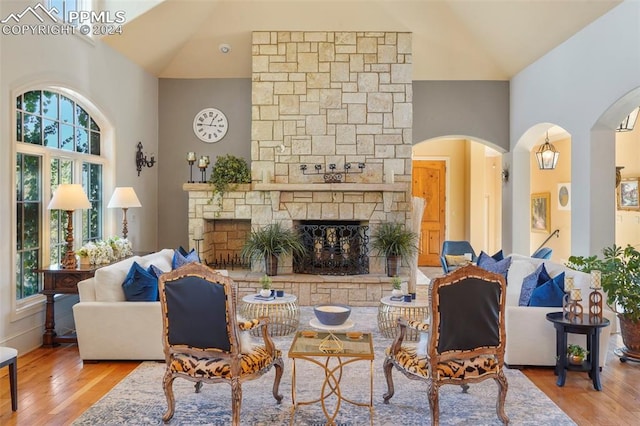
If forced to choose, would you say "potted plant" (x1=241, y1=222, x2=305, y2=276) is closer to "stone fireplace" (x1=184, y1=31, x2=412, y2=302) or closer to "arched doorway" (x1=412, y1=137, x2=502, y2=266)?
"stone fireplace" (x1=184, y1=31, x2=412, y2=302)

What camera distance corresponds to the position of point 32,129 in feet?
15.4

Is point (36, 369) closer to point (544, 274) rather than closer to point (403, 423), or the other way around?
point (403, 423)

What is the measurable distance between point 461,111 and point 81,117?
551cm

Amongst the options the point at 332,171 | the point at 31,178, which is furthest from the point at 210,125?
the point at 31,178

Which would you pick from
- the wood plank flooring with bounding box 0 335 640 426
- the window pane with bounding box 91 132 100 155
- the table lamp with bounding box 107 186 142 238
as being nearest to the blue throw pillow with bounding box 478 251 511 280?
the wood plank flooring with bounding box 0 335 640 426

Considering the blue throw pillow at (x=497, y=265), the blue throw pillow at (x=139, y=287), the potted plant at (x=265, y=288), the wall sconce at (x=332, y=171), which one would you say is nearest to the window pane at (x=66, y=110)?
the blue throw pillow at (x=139, y=287)

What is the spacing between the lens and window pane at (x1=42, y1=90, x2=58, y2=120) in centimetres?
486

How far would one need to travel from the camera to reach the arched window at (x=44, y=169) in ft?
14.9

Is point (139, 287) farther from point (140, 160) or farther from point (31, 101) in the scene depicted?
point (140, 160)

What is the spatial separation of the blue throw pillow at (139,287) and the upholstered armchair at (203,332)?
1301mm

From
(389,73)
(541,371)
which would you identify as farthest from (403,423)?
(389,73)

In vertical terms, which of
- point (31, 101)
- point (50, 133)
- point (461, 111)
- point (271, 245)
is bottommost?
point (271, 245)

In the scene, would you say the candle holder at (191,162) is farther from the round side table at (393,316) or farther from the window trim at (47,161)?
the round side table at (393,316)

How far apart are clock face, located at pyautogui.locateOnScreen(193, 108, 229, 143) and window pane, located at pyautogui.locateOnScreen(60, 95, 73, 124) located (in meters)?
2.40
